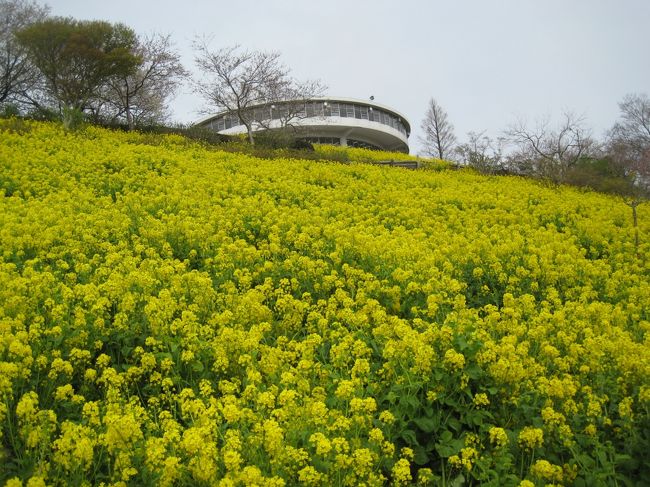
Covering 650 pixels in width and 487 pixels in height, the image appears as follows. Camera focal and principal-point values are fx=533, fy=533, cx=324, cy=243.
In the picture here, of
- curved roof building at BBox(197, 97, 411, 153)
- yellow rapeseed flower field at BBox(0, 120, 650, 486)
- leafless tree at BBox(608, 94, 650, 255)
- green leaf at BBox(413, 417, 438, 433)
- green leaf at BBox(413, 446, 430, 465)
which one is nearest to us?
yellow rapeseed flower field at BBox(0, 120, 650, 486)

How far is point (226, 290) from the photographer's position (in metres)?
7.05

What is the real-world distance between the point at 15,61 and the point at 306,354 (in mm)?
35387

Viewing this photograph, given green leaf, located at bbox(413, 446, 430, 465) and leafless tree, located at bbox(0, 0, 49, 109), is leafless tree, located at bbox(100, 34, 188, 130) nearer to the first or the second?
leafless tree, located at bbox(0, 0, 49, 109)

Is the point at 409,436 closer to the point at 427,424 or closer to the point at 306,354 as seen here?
the point at 427,424

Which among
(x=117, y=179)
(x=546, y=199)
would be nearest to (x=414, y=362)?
(x=117, y=179)

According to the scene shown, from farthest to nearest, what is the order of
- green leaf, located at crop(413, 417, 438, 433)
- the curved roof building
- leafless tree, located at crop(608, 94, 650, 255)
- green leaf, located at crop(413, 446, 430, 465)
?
the curved roof building < leafless tree, located at crop(608, 94, 650, 255) < green leaf, located at crop(413, 417, 438, 433) < green leaf, located at crop(413, 446, 430, 465)

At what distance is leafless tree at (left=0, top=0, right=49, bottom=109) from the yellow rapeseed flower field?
2699 cm

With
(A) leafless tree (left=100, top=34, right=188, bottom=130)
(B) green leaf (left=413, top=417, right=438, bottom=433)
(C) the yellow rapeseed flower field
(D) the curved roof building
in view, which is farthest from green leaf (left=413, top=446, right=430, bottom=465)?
(D) the curved roof building

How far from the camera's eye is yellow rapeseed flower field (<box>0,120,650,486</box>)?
150 inches

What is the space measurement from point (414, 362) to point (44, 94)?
118 ft

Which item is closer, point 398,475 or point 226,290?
point 398,475

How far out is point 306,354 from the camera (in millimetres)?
5219

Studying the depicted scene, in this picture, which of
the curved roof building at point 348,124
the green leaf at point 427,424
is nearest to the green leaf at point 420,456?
the green leaf at point 427,424

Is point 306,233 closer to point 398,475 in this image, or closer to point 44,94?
point 398,475
